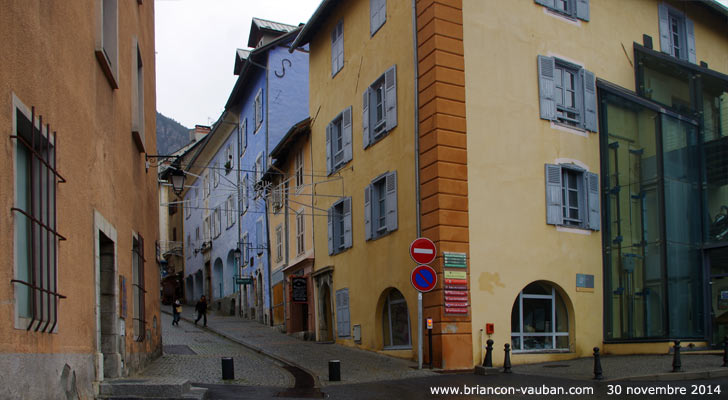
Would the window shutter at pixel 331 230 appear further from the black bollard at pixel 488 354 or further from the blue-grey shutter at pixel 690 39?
the blue-grey shutter at pixel 690 39

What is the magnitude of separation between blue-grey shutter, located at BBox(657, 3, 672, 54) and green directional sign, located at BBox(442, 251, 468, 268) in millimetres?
9784

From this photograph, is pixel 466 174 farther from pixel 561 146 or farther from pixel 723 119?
pixel 723 119

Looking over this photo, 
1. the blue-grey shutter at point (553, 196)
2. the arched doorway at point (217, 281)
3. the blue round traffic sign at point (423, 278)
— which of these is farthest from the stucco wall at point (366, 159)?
the arched doorway at point (217, 281)

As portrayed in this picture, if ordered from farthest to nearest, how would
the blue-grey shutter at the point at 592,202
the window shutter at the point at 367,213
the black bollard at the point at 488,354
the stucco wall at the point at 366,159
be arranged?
the window shutter at the point at 367,213 → the blue-grey shutter at the point at 592,202 → the stucco wall at the point at 366,159 → the black bollard at the point at 488,354

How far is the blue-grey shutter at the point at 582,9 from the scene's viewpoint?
63.7 feet

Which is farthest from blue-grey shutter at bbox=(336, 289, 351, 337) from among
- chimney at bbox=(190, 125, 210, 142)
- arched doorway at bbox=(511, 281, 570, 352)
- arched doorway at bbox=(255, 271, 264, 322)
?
chimney at bbox=(190, 125, 210, 142)

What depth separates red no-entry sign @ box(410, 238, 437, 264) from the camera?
14.7 m

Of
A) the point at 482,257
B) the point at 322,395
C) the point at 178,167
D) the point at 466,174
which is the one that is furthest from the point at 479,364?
the point at 178,167

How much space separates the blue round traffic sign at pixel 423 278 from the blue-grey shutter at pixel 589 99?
695cm

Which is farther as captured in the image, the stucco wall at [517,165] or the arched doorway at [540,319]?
the arched doorway at [540,319]

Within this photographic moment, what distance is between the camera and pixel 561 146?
18.6 metres

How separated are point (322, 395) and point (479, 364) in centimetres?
543

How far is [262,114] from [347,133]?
12674 millimetres

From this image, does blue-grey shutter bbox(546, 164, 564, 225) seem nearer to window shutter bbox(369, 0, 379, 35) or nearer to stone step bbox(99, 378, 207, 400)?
window shutter bbox(369, 0, 379, 35)
